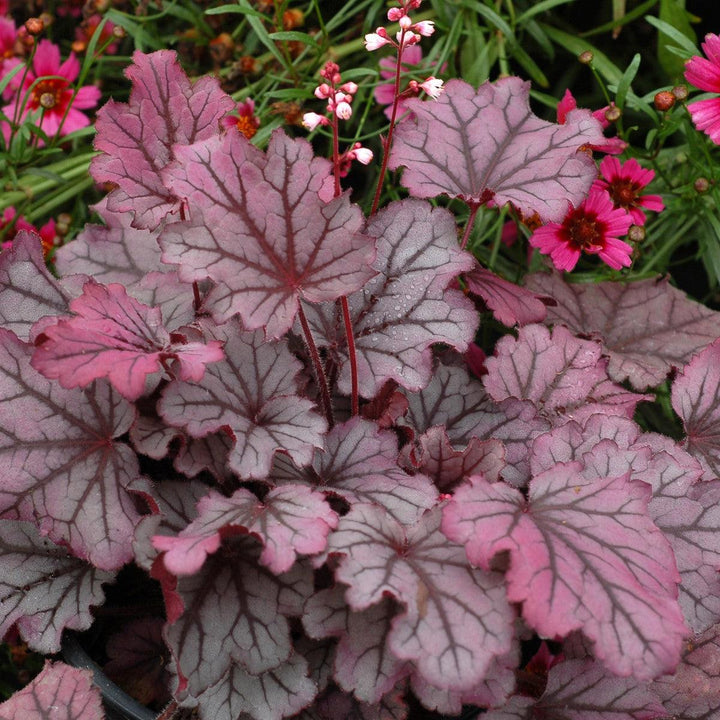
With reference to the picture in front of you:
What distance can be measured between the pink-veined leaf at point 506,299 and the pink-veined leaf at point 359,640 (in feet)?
1.58

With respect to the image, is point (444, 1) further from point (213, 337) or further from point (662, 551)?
point (662, 551)

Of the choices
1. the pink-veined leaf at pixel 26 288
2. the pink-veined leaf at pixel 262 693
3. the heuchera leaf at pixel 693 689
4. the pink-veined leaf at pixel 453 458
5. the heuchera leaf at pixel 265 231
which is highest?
the heuchera leaf at pixel 265 231

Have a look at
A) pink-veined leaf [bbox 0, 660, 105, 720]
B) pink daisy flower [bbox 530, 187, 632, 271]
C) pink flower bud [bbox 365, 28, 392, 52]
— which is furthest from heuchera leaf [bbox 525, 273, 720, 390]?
pink-veined leaf [bbox 0, 660, 105, 720]

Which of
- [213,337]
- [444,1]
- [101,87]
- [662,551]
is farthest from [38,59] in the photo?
A: [662,551]

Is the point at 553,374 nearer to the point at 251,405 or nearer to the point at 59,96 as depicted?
the point at 251,405

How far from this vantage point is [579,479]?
0.97m

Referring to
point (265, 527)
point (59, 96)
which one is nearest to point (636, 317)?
point (265, 527)

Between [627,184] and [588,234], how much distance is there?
13 centimetres

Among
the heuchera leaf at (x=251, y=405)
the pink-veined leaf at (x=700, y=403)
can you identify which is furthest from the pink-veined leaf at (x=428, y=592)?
the pink-veined leaf at (x=700, y=403)

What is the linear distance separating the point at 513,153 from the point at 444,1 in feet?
2.25

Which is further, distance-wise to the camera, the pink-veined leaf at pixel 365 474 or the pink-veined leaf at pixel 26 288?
the pink-veined leaf at pixel 26 288

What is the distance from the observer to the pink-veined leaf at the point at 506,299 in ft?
4.01

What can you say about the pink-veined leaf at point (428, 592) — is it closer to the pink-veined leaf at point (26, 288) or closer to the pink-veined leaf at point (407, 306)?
the pink-veined leaf at point (407, 306)

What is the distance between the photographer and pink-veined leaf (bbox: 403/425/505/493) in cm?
105
